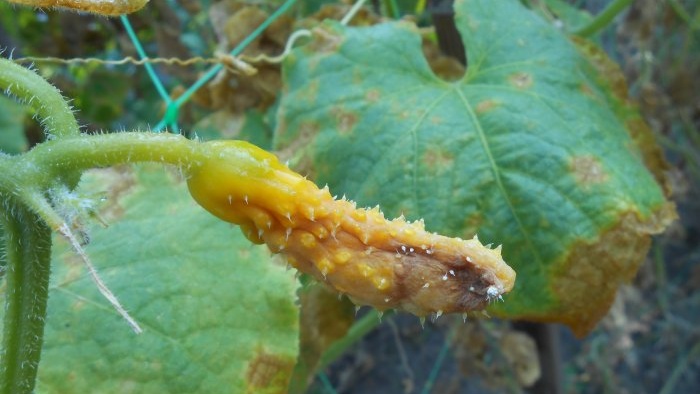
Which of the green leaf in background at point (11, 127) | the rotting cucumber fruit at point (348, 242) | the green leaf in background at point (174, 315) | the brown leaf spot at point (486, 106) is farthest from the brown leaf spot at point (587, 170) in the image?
the green leaf in background at point (11, 127)

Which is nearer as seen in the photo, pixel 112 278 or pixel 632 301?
pixel 112 278

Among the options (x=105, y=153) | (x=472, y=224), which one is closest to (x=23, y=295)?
(x=105, y=153)

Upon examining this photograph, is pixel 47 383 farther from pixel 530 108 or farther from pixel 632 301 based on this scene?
pixel 632 301

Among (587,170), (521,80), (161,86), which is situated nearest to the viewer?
(587,170)

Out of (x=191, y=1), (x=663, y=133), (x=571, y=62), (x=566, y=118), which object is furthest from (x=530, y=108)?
(x=663, y=133)

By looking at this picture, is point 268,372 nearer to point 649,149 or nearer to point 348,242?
point 348,242

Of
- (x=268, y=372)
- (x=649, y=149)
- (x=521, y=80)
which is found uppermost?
(x=521, y=80)

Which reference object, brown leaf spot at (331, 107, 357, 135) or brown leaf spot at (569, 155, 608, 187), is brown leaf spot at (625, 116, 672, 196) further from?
brown leaf spot at (331, 107, 357, 135)
